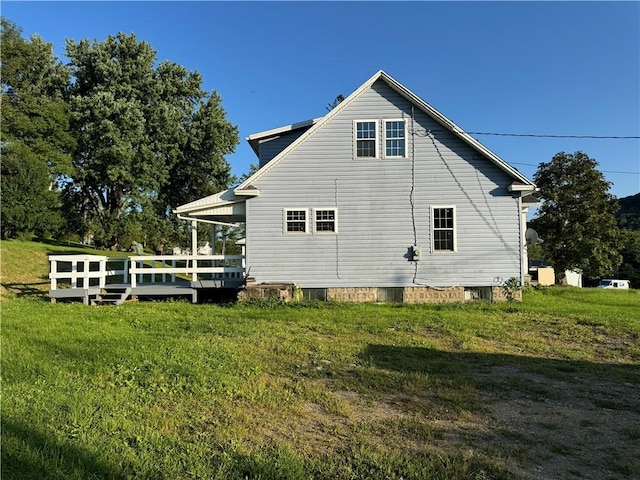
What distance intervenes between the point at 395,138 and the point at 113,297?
395 inches

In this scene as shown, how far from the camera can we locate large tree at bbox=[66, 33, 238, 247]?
2692 cm

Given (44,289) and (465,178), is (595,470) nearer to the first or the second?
(465,178)

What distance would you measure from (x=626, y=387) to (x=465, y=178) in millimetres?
8948

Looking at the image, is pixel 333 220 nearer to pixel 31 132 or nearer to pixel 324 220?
pixel 324 220

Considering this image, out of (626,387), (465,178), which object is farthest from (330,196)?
(626,387)

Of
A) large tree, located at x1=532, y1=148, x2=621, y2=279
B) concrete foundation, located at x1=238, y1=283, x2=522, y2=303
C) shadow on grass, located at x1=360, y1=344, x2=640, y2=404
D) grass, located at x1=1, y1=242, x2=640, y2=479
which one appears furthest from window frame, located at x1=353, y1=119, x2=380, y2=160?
large tree, located at x1=532, y1=148, x2=621, y2=279

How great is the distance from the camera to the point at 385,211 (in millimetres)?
13797

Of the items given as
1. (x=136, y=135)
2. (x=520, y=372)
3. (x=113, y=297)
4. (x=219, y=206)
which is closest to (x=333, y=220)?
(x=219, y=206)

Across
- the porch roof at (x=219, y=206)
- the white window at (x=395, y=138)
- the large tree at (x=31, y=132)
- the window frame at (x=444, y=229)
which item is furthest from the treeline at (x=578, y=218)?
the large tree at (x=31, y=132)

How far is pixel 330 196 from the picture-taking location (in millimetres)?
13844

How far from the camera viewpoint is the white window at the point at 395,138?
13898 millimetres

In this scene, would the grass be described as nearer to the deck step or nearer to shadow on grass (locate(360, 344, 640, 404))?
shadow on grass (locate(360, 344, 640, 404))

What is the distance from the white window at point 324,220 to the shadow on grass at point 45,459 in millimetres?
10683

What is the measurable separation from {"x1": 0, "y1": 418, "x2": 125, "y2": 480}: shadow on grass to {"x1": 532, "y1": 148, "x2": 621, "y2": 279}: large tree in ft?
84.6
